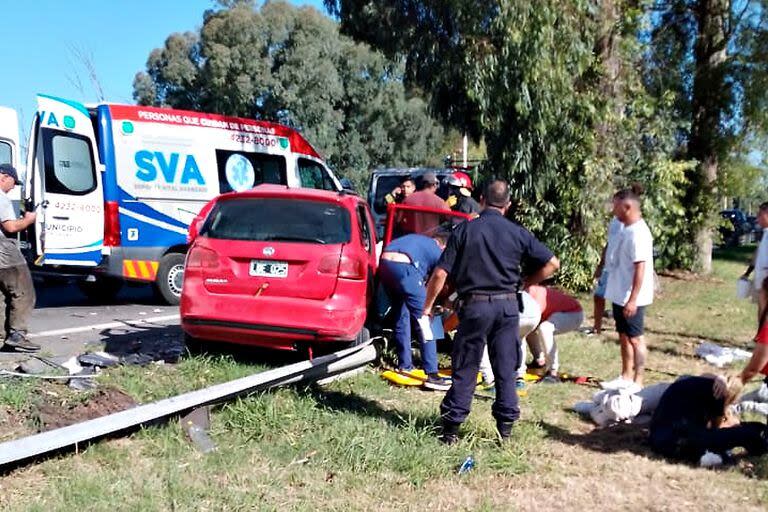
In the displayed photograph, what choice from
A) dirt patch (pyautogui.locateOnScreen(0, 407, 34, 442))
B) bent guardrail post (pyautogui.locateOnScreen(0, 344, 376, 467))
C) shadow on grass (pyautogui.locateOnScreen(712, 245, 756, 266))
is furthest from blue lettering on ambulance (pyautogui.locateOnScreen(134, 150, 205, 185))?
shadow on grass (pyautogui.locateOnScreen(712, 245, 756, 266))

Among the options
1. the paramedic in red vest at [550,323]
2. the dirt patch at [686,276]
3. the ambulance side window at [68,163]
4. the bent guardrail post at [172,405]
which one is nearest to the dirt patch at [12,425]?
the bent guardrail post at [172,405]

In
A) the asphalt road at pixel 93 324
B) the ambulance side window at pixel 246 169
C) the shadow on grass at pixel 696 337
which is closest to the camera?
the asphalt road at pixel 93 324

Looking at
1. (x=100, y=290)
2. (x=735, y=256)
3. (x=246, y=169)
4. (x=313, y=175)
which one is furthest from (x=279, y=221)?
(x=735, y=256)

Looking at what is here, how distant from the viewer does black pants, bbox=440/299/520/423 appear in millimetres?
4855

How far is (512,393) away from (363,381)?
5.93ft

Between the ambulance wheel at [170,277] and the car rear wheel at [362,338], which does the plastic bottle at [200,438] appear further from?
the ambulance wheel at [170,277]

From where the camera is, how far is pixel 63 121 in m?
9.95

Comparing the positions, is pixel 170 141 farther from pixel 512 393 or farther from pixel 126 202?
pixel 512 393

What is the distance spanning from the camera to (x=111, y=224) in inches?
409

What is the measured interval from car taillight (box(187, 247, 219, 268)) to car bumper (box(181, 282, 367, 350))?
0.20m

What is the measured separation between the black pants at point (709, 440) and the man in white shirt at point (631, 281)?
1262 millimetres

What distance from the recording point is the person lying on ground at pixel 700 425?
477 centimetres

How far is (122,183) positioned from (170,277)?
5.00ft

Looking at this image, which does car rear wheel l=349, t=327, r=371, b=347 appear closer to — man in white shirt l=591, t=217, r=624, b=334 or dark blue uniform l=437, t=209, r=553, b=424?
dark blue uniform l=437, t=209, r=553, b=424
